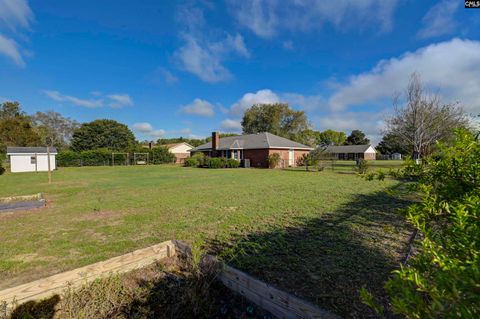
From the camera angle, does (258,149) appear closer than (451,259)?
No

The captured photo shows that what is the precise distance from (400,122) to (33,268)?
1047 inches

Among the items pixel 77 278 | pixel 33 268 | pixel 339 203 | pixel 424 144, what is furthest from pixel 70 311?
pixel 424 144

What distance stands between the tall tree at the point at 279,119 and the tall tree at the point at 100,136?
1237 inches

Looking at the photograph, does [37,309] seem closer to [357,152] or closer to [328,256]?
[328,256]

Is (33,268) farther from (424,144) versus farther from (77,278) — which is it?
(424,144)

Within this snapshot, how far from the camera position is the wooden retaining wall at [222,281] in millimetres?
2150

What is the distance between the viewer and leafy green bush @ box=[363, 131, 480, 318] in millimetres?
970

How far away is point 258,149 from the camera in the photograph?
26812mm

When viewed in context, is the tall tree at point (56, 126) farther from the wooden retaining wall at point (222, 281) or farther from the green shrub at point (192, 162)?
the wooden retaining wall at point (222, 281)

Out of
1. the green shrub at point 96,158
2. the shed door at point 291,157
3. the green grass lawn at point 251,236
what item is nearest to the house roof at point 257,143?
the shed door at point 291,157

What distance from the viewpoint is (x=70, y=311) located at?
2.19m

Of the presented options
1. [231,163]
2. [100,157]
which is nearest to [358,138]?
[231,163]

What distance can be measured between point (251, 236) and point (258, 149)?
878 inches

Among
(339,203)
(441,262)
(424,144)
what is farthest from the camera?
(424,144)
